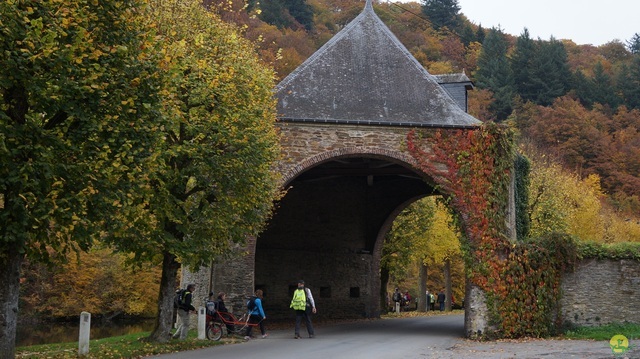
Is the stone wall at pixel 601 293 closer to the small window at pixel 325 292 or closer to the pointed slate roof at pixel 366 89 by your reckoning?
the pointed slate roof at pixel 366 89

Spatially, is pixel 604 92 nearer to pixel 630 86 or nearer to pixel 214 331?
pixel 630 86

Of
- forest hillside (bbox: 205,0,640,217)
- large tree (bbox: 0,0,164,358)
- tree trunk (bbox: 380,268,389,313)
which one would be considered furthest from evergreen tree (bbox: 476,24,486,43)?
large tree (bbox: 0,0,164,358)

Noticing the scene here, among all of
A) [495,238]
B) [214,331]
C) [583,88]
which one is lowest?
[214,331]

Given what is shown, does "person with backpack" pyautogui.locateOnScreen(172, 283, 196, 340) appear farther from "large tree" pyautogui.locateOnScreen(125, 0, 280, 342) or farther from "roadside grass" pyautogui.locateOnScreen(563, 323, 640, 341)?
"roadside grass" pyautogui.locateOnScreen(563, 323, 640, 341)

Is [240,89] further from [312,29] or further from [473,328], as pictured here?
[312,29]

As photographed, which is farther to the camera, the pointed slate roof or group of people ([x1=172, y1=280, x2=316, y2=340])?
the pointed slate roof

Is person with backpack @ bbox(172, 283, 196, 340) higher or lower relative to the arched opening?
lower

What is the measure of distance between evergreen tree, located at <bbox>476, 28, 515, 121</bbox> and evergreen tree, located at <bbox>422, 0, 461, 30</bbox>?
34.5 feet

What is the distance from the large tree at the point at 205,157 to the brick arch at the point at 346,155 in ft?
8.77

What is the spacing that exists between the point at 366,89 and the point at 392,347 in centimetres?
847

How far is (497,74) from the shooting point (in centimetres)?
6544

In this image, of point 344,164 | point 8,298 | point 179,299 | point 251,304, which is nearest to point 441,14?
point 344,164

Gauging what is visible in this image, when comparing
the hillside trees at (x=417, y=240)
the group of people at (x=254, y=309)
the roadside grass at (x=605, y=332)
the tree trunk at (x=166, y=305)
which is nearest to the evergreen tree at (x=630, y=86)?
the hillside trees at (x=417, y=240)

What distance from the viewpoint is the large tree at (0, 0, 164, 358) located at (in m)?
11.2
